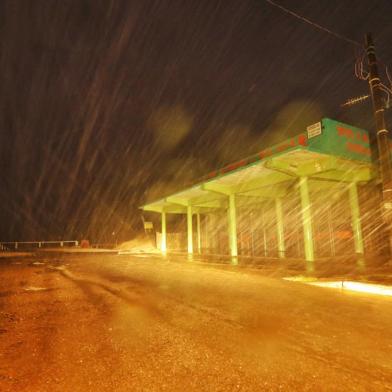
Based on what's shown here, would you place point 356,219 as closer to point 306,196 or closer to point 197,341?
point 306,196

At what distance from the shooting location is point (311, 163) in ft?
43.4

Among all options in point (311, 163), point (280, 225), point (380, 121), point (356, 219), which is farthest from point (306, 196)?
point (280, 225)

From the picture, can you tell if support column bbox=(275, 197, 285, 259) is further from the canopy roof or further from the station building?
the canopy roof

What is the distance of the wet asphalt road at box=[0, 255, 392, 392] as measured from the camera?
2.95 meters

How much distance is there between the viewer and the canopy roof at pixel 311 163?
463 inches

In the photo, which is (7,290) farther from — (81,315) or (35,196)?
(35,196)

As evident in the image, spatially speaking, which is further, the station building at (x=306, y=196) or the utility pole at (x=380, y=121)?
the station building at (x=306, y=196)

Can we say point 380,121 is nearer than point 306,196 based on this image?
Yes

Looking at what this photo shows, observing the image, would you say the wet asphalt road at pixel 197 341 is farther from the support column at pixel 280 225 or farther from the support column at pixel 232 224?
the support column at pixel 280 225

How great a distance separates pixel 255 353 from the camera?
11.8 feet

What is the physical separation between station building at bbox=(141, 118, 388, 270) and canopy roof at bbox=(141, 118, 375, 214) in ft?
0.14

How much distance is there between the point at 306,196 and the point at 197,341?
1130 cm

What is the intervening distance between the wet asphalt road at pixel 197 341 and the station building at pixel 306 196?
696 centimetres

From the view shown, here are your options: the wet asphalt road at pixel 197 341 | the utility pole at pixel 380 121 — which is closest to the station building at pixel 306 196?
the utility pole at pixel 380 121
